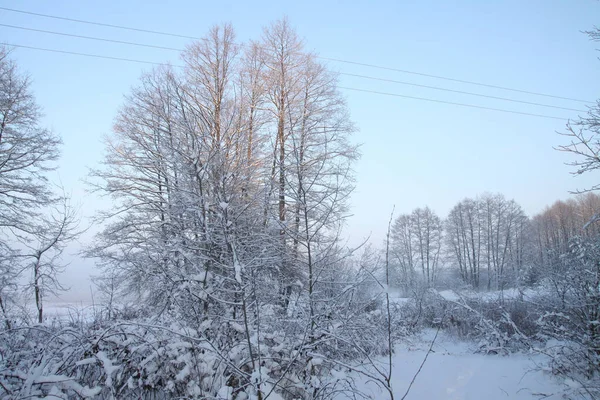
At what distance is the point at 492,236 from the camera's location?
94.7 feet

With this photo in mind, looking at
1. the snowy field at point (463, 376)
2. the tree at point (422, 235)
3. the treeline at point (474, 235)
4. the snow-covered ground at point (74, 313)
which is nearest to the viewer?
the snow-covered ground at point (74, 313)

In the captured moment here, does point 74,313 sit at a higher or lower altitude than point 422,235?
lower

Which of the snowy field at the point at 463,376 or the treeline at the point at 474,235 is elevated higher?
the treeline at the point at 474,235

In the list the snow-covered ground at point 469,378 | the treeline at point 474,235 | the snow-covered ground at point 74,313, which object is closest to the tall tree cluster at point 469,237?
the treeline at point 474,235

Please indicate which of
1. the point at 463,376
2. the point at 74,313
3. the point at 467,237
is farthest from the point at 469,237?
the point at 74,313

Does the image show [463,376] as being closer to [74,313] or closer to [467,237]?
[74,313]

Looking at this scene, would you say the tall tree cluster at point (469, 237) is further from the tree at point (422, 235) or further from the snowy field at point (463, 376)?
the snowy field at point (463, 376)

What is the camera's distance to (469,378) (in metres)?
5.91

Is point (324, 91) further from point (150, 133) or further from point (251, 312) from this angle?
point (251, 312)

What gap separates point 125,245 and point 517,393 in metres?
9.11

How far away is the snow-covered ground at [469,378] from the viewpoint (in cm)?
497

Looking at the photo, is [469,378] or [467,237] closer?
[469,378]

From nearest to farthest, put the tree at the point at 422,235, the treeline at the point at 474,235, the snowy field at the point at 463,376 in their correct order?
the snowy field at the point at 463,376 < the treeline at the point at 474,235 < the tree at the point at 422,235

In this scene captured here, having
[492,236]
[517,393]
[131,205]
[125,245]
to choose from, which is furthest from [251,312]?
[492,236]
